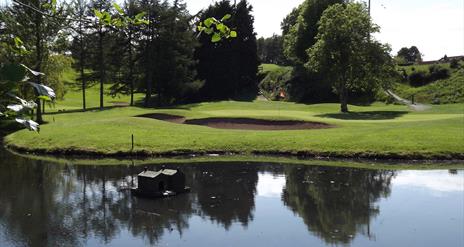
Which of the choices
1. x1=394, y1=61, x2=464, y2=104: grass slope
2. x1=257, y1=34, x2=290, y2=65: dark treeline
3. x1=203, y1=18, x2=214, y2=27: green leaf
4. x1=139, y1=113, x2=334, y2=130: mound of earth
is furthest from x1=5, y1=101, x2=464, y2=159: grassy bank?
x1=257, y1=34, x2=290, y2=65: dark treeline

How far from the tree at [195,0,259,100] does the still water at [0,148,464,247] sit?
49.7 m

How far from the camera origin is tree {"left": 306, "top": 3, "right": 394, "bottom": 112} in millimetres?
49812

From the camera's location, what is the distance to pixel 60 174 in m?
21.4

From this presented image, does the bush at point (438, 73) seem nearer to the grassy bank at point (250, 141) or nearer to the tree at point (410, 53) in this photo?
the grassy bank at point (250, 141)

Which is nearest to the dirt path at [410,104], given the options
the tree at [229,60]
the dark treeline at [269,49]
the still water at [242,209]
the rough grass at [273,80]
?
the rough grass at [273,80]

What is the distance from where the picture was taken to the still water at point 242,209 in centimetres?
1255

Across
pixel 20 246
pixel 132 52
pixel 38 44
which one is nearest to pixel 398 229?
pixel 20 246

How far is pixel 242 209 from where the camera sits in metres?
15.5

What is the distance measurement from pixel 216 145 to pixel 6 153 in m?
12.3

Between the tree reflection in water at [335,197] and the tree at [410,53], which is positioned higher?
the tree at [410,53]

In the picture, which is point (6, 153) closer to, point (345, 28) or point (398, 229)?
point (398, 229)

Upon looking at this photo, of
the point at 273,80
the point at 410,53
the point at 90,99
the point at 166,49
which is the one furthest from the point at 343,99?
the point at 410,53

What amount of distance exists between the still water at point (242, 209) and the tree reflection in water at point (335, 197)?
Result: 1.3 inches

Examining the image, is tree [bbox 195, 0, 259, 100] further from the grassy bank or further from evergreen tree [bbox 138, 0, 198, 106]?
the grassy bank
